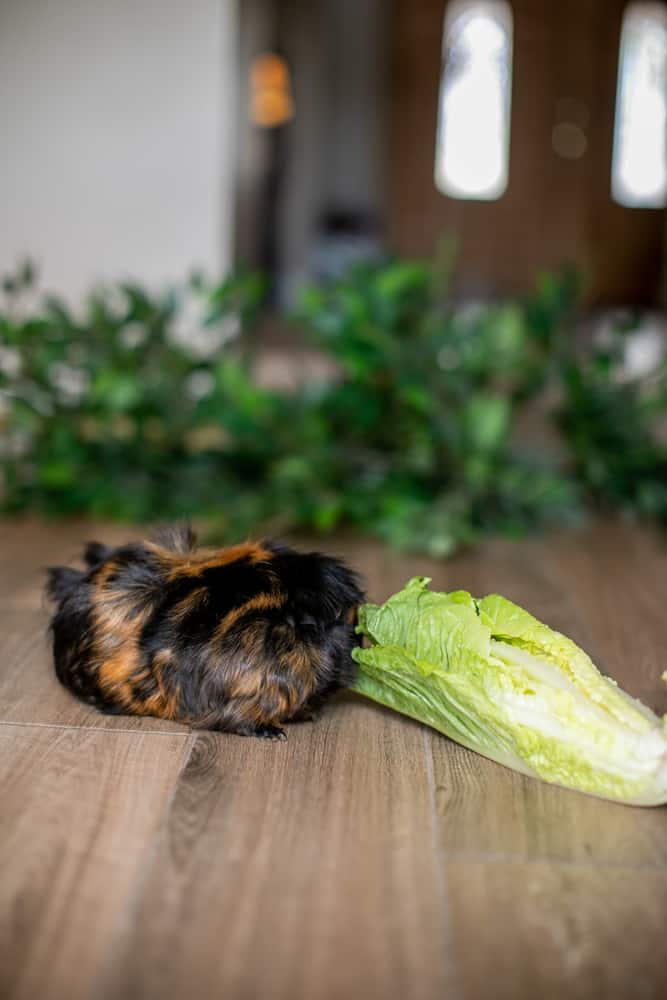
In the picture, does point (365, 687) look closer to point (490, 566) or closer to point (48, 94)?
point (490, 566)

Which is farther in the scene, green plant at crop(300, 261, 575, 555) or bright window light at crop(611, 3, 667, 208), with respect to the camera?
bright window light at crop(611, 3, 667, 208)

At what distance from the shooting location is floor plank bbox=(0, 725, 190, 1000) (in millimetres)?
840

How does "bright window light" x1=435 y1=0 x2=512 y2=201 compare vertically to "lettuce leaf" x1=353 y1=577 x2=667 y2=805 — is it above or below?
above

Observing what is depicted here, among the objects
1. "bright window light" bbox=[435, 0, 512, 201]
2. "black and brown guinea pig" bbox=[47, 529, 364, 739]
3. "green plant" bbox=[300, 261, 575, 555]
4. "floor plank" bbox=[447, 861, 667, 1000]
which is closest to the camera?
"floor plank" bbox=[447, 861, 667, 1000]

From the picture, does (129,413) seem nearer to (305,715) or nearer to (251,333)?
(251,333)

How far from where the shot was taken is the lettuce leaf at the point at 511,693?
1.11 meters

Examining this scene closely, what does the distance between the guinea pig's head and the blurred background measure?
1091 millimetres

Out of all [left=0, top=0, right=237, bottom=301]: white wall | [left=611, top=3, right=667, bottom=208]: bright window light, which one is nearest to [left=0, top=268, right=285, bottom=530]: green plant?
[left=0, top=0, right=237, bottom=301]: white wall

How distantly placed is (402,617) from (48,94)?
3725mm

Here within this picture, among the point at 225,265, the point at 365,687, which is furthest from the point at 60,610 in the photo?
the point at 225,265

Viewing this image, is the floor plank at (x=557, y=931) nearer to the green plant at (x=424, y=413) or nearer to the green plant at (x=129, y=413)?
the green plant at (x=424, y=413)

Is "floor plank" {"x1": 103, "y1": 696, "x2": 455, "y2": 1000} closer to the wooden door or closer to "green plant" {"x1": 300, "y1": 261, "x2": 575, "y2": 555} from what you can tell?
"green plant" {"x1": 300, "y1": 261, "x2": 575, "y2": 555}

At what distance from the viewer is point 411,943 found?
2.86ft

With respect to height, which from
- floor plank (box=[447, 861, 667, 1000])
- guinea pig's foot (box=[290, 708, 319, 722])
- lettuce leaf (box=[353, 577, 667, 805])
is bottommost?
guinea pig's foot (box=[290, 708, 319, 722])
